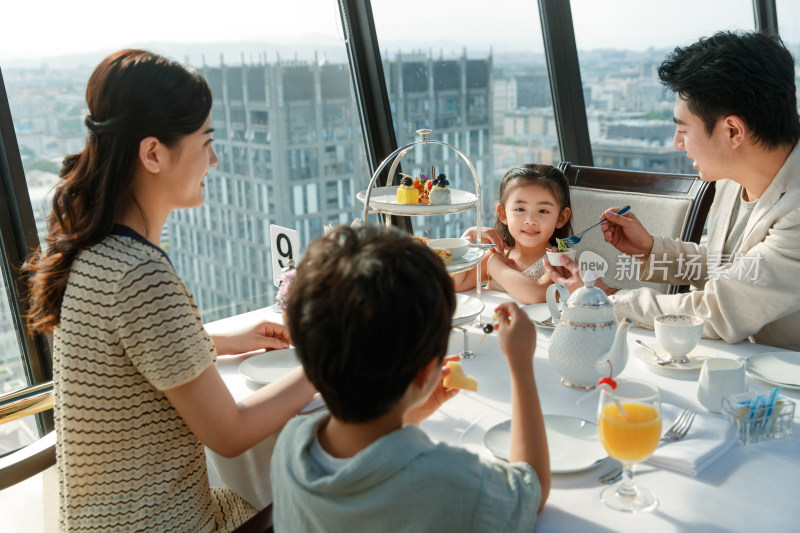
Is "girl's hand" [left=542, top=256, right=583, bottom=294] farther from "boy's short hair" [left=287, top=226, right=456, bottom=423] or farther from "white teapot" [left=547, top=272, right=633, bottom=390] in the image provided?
"boy's short hair" [left=287, top=226, right=456, bottom=423]

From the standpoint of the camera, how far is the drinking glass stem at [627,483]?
1021 mm

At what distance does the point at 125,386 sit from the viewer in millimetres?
1223

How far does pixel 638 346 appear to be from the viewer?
5.46ft

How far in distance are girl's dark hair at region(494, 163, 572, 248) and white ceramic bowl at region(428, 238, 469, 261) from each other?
64 cm

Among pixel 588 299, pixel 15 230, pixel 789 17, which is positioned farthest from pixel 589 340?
pixel 789 17

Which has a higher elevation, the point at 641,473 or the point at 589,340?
the point at 589,340

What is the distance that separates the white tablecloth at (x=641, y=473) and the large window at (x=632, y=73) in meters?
2.69

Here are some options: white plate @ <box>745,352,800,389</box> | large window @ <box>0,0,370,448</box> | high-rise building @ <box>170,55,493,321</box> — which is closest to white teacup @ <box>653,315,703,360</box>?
white plate @ <box>745,352,800,389</box>

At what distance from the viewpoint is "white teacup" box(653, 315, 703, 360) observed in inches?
58.9

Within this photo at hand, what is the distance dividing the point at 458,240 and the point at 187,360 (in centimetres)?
84

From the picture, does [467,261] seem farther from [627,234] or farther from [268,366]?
[627,234]

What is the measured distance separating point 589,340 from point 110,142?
957mm

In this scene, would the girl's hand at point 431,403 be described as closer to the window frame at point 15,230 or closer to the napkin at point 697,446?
the napkin at point 697,446

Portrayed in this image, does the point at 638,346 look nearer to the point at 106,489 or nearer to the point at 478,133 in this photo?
the point at 106,489
